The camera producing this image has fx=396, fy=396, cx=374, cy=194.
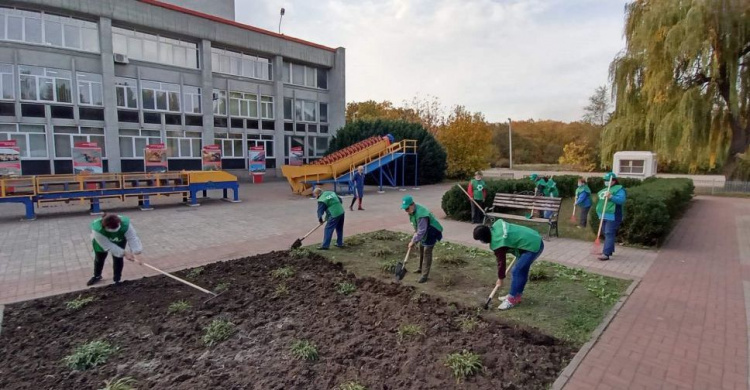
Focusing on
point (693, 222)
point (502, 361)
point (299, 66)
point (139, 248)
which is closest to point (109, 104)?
point (299, 66)

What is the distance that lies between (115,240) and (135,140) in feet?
70.0

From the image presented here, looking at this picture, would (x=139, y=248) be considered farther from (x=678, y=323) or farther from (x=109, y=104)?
(x=109, y=104)

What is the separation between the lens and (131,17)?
22.7 meters

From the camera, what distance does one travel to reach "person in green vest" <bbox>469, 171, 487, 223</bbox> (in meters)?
10.9

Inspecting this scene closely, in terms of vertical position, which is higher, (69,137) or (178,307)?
(69,137)

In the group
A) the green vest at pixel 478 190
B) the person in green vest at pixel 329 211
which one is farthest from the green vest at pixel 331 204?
the green vest at pixel 478 190

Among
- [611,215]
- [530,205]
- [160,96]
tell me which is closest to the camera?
[611,215]

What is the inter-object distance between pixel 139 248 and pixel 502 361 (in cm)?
512

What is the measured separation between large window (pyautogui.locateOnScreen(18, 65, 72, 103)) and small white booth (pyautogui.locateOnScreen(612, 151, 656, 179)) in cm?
2980

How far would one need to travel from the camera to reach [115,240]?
230 inches

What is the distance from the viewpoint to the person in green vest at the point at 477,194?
35.9 ft

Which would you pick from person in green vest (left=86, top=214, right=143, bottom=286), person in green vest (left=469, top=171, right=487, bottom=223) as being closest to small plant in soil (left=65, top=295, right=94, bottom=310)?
person in green vest (left=86, top=214, right=143, bottom=286)

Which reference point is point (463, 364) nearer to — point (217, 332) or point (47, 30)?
point (217, 332)

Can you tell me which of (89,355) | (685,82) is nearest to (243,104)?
(685,82)
